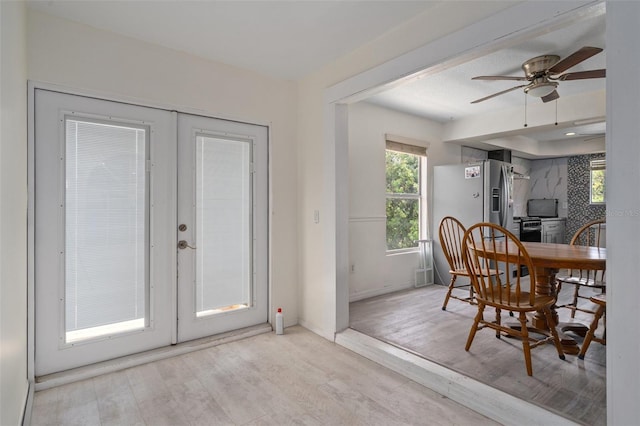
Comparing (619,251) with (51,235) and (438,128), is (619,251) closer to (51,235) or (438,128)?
(51,235)

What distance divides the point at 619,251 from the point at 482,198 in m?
3.15

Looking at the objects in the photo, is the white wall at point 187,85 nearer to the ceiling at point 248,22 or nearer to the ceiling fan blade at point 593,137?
the ceiling at point 248,22

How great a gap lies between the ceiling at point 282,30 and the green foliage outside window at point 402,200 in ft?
4.66

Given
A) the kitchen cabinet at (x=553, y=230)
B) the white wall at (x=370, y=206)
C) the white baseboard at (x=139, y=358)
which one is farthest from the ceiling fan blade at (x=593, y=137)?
the white baseboard at (x=139, y=358)

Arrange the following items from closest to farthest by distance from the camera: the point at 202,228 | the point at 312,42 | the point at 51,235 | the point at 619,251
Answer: the point at 619,251
the point at 51,235
the point at 312,42
the point at 202,228

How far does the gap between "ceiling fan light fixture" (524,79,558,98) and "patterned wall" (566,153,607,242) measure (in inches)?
184

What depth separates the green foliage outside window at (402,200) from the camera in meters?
4.60

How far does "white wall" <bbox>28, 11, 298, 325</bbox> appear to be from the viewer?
2.27 m

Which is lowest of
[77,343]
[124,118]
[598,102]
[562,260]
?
[77,343]

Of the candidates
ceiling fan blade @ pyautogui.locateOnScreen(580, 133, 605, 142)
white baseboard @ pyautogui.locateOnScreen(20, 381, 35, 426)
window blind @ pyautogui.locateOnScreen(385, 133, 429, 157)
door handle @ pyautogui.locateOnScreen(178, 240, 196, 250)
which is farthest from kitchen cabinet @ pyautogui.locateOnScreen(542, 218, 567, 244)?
white baseboard @ pyautogui.locateOnScreen(20, 381, 35, 426)

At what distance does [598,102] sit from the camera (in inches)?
146

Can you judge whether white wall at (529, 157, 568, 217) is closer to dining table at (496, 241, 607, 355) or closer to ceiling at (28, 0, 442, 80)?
dining table at (496, 241, 607, 355)

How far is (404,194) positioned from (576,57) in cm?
263

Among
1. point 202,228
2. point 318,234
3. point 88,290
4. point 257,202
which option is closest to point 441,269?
point 318,234
